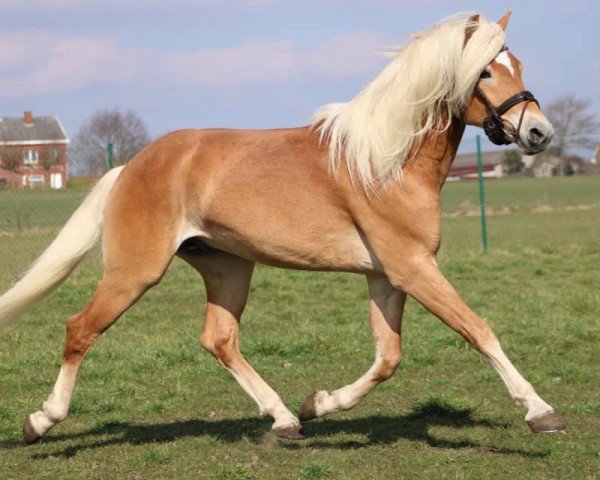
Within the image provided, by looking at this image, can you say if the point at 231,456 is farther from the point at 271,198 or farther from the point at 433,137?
the point at 433,137

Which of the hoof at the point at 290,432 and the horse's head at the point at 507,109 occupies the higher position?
the horse's head at the point at 507,109

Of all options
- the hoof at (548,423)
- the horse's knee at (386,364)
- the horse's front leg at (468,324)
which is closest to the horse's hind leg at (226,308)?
the horse's knee at (386,364)

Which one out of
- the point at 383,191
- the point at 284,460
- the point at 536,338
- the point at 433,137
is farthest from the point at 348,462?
the point at 536,338

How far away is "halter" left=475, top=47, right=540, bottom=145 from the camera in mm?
4914

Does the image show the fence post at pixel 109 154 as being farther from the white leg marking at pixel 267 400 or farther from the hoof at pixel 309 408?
the hoof at pixel 309 408

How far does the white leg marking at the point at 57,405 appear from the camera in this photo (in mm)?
5418

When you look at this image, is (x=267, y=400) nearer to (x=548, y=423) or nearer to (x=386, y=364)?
(x=386, y=364)

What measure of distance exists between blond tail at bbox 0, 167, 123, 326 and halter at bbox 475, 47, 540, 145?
2.22 m

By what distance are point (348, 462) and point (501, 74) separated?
82.5 inches

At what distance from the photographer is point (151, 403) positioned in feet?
21.8

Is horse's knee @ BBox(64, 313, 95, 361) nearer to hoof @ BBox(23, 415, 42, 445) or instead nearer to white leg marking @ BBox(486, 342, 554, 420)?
hoof @ BBox(23, 415, 42, 445)

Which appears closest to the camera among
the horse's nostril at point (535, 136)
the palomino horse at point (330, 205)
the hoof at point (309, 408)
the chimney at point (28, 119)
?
the horse's nostril at point (535, 136)

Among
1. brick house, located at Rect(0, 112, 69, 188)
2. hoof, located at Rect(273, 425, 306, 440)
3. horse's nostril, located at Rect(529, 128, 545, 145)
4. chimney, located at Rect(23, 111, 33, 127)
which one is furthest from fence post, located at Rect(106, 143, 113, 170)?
chimney, located at Rect(23, 111, 33, 127)

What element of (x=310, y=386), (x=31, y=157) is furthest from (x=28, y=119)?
(x=310, y=386)
